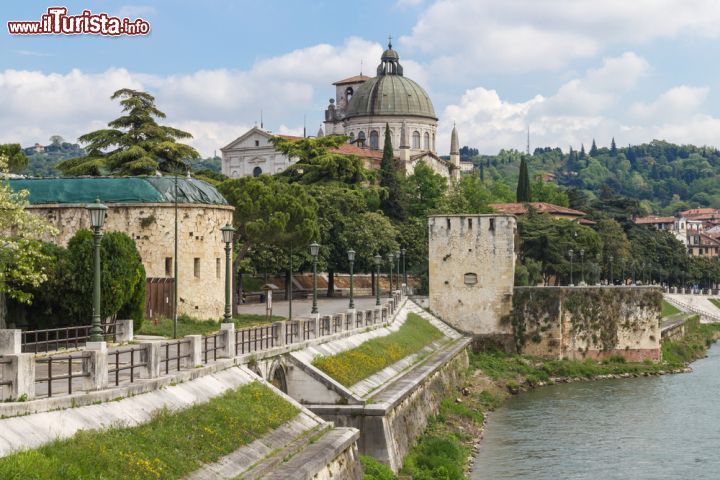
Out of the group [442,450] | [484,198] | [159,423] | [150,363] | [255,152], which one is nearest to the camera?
[159,423]

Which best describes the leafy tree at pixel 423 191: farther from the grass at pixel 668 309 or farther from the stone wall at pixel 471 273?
the stone wall at pixel 471 273

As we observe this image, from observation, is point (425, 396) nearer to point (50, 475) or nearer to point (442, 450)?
point (442, 450)

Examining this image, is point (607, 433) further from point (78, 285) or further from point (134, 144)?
point (134, 144)

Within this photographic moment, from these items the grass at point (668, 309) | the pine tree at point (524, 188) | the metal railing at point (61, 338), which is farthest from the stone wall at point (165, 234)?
the pine tree at point (524, 188)

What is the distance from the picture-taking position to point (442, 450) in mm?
33188

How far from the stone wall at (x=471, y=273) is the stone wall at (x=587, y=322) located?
1041mm

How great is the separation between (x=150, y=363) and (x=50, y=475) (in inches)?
253

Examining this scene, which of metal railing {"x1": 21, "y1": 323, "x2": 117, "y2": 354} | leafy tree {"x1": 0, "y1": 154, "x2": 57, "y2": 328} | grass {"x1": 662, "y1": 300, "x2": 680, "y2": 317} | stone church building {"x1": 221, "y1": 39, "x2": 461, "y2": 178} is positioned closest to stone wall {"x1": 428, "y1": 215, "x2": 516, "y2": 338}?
metal railing {"x1": 21, "y1": 323, "x2": 117, "y2": 354}

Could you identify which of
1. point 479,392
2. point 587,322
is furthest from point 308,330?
point 587,322

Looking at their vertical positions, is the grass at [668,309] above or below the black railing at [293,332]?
below

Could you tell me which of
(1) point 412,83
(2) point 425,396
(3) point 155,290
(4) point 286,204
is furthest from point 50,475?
(1) point 412,83

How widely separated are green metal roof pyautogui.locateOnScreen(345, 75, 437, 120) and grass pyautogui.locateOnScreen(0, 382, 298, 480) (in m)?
113

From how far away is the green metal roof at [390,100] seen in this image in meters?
136

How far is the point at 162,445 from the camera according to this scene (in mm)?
Answer: 19141
